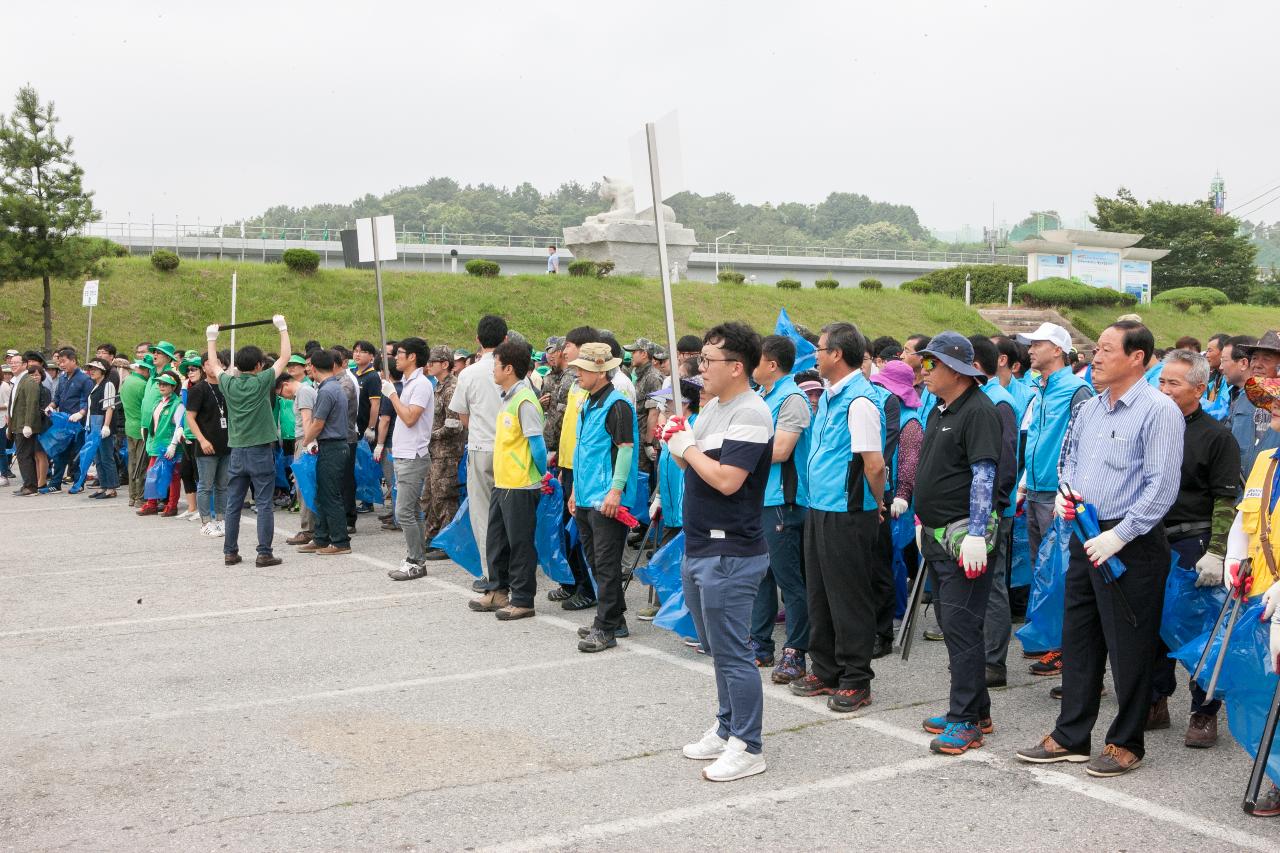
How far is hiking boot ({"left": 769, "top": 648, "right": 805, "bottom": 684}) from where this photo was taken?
6570mm

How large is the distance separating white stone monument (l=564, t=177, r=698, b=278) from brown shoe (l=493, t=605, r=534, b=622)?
1094 inches

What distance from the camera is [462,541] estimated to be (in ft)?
29.8

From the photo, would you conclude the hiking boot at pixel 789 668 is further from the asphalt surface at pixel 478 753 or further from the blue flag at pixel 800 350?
the blue flag at pixel 800 350

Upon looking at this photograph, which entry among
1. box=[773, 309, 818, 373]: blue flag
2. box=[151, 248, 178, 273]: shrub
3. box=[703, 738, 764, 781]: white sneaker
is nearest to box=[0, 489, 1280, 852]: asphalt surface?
box=[703, 738, 764, 781]: white sneaker

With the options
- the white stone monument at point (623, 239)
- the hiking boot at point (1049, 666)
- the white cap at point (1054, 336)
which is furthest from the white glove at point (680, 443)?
the white stone monument at point (623, 239)

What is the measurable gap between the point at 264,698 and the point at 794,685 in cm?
294

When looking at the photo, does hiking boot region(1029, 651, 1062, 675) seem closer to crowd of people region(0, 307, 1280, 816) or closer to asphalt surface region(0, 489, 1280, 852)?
crowd of people region(0, 307, 1280, 816)

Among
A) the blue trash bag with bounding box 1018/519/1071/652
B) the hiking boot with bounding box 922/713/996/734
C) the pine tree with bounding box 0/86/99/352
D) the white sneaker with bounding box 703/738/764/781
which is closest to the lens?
the white sneaker with bounding box 703/738/764/781

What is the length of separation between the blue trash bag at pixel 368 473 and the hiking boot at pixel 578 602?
5016 millimetres

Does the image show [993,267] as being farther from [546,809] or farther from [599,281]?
[546,809]

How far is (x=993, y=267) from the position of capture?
1729 inches

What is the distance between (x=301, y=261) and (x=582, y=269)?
26.9ft

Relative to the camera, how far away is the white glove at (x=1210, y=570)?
5.30m

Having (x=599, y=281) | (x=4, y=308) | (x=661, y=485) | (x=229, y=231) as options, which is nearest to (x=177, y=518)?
(x=661, y=485)
